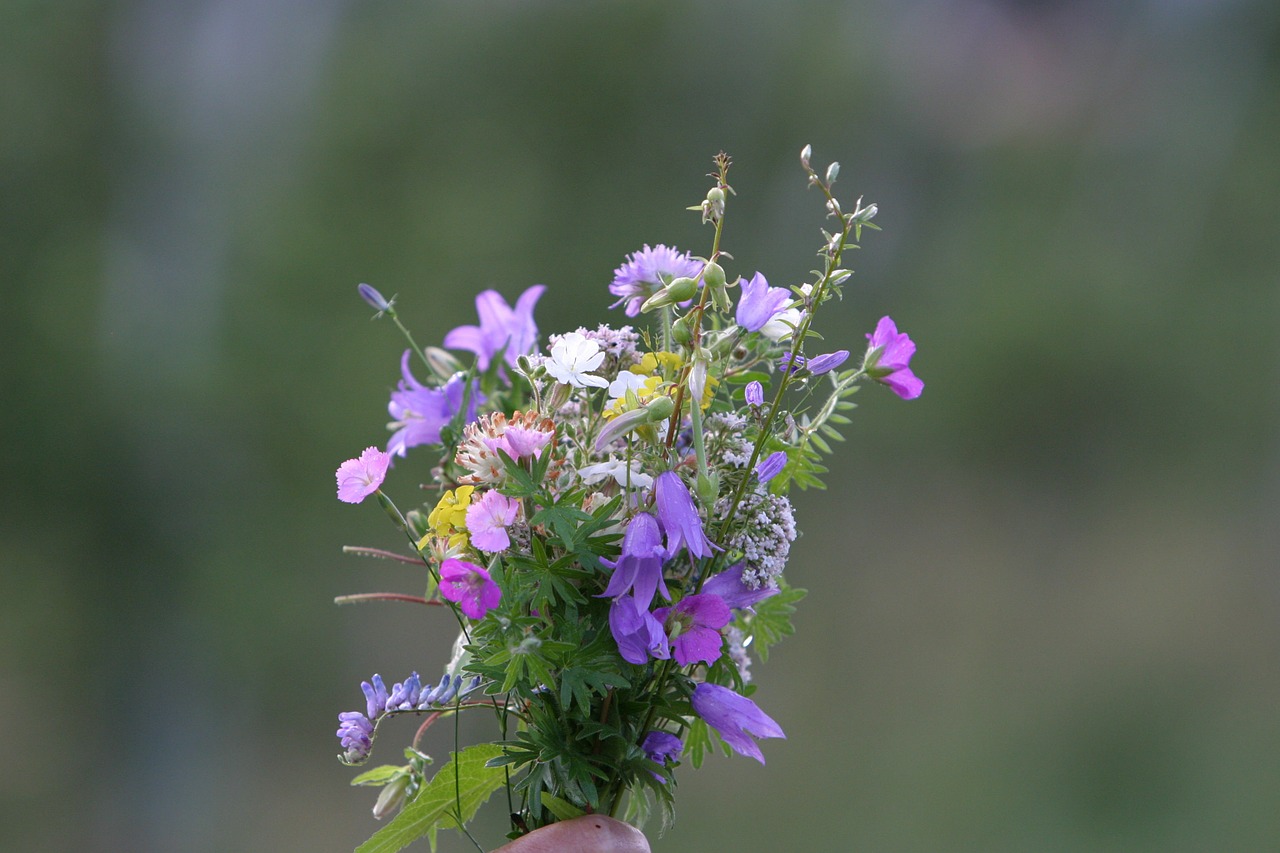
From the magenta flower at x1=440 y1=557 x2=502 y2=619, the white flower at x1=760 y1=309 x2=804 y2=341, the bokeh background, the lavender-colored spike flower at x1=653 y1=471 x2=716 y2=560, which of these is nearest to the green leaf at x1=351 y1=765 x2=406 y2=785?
the magenta flower at x1=440 y1=557 x2=502 y2=619

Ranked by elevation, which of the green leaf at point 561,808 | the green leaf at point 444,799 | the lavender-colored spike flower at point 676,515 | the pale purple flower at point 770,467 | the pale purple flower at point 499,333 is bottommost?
the green leaf at point 444,799

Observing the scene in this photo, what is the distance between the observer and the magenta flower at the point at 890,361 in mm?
633

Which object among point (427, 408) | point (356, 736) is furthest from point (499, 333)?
point (356, 736)

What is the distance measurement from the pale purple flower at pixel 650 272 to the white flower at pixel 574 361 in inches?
1.8

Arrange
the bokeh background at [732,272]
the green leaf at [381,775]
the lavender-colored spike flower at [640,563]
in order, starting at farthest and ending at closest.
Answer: the bokeh background at [732,272], the green leaf at [381,775], the lavender-colored spike flower at [640,563]

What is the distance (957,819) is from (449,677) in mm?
2963

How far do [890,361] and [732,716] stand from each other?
0.22 metres

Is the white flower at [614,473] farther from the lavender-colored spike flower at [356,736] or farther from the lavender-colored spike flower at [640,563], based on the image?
the lavender-colored spike flower at [356,736]

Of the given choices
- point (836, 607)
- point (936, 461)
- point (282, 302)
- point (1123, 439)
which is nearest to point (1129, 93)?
point (1123, 439)

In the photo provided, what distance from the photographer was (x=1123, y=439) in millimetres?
3820

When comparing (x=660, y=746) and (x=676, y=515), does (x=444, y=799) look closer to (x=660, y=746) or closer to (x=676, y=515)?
(x=660, y=746)

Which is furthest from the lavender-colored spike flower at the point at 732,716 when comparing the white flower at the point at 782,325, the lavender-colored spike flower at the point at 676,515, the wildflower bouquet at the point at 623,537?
the white flower at the point at 782,325

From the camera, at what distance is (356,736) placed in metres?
0.63

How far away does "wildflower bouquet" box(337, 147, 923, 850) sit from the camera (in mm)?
583
